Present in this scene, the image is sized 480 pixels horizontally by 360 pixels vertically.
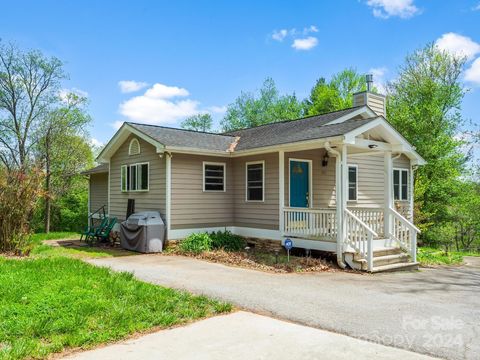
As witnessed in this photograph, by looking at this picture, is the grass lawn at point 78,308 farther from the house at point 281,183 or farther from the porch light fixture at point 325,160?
the porch light fixture at point 325,160

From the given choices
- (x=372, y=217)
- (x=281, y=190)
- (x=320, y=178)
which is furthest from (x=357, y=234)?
(x=320, y=178)

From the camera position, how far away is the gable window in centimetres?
1381

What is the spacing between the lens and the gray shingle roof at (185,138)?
12.3 m

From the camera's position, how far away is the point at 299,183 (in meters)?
12.3

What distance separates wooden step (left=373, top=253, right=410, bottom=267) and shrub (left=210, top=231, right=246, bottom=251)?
4236mm

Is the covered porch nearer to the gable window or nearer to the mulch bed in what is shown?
the mulch bed

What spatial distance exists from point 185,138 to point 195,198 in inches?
81.9

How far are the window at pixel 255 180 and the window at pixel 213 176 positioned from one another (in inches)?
36.8

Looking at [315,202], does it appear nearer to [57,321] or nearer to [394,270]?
[394,270]

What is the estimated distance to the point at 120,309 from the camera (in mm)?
5297

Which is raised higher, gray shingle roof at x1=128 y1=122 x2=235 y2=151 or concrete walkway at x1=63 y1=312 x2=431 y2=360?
gray shingle roof at x1=128 y1=122 x2=235 y2=151

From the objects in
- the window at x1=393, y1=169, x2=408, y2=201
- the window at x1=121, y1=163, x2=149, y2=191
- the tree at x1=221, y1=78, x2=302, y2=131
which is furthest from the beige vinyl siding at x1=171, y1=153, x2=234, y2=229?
the tree at x1=221, y1=78, x2=302, y2=131

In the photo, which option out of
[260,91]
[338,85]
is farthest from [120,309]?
[260,91]

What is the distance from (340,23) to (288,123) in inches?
211
